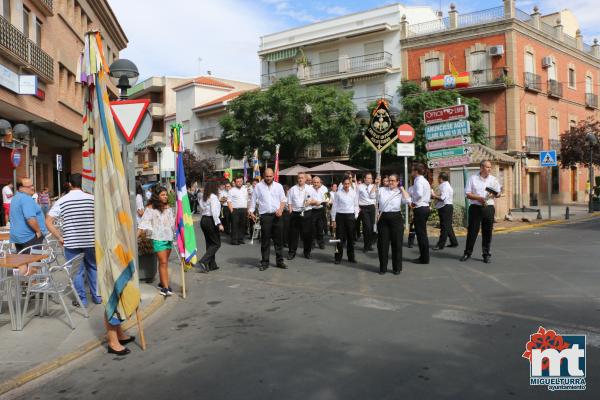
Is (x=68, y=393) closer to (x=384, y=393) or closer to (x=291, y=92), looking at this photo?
(x=384, y=393)

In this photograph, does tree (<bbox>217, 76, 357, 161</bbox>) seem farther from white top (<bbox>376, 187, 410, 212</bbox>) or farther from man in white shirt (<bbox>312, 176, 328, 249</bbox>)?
white top (<bbox>376, 187, 410, 212</bbox>)

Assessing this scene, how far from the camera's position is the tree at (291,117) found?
3206 cm

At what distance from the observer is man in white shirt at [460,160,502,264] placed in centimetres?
970

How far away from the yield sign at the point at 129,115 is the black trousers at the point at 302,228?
471cm

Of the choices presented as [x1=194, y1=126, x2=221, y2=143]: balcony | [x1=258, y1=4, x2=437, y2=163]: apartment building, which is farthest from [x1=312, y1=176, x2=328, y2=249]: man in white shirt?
[x1=194, y1=126, x2=221, y2=143]: balcony

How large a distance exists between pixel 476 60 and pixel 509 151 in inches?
225

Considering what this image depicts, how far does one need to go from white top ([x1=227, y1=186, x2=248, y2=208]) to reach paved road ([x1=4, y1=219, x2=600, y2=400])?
526 centimetres

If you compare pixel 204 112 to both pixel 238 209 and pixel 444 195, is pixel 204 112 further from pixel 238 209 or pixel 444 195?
pixel 444 195

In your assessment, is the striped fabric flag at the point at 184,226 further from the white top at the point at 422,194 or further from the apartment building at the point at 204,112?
the apartment building at the point at 204,112

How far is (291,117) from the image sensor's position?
32188 mm

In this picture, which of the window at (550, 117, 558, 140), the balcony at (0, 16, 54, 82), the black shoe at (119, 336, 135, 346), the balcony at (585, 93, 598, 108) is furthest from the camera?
the balcony at (585, 93, 598, 108)

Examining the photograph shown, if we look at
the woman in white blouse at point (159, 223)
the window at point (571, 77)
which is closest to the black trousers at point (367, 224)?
the woman in white blouse at point (159, 223)

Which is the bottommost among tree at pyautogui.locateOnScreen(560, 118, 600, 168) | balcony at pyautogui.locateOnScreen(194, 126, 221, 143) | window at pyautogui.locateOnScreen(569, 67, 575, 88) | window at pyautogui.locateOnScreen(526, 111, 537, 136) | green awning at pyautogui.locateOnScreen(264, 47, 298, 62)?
tree at pyautogui.locateOnScreen(560, 118, 600, 168)

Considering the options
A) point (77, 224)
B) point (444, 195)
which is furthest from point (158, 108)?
point (77, 224)
